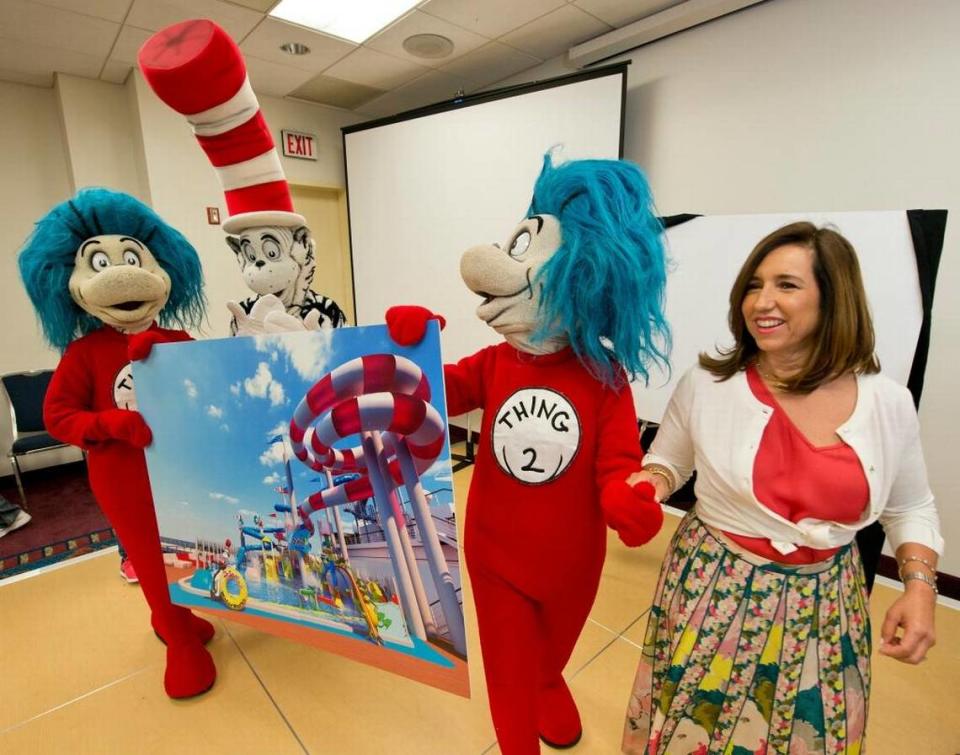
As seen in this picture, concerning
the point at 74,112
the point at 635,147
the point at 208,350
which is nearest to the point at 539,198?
the point at 208,350

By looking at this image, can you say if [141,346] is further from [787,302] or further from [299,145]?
[299,145]

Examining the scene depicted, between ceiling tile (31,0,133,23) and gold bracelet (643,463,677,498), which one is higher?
ceiling tile (31,0,133,23)

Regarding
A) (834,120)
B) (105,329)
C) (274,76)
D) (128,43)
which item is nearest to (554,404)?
(105,329)

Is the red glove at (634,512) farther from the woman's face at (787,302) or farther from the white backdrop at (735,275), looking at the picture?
the white backdrop at (735,275)

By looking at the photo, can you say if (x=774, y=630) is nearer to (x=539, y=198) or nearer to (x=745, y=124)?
(x=539, y=198)

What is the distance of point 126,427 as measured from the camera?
1125 mm

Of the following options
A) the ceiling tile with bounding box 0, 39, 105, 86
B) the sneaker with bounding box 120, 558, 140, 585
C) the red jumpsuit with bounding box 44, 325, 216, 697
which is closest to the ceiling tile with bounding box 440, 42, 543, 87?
the ceiling tile with bounding box 0, 39, 105, 86

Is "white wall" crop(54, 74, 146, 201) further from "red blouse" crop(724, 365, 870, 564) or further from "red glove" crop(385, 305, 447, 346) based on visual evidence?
"red blouse" crop(724, 365, 870, 564)

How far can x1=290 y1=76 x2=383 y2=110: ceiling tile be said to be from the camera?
323 centimetres

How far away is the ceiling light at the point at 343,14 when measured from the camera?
88.8 inches

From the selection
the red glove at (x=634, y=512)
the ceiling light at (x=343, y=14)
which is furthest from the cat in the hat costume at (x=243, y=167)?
the ceiling light at (x=343, y=14)

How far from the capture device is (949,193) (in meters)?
1.75

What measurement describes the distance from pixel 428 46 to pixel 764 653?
3.09m

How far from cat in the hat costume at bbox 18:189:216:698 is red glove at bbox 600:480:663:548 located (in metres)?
1.07
